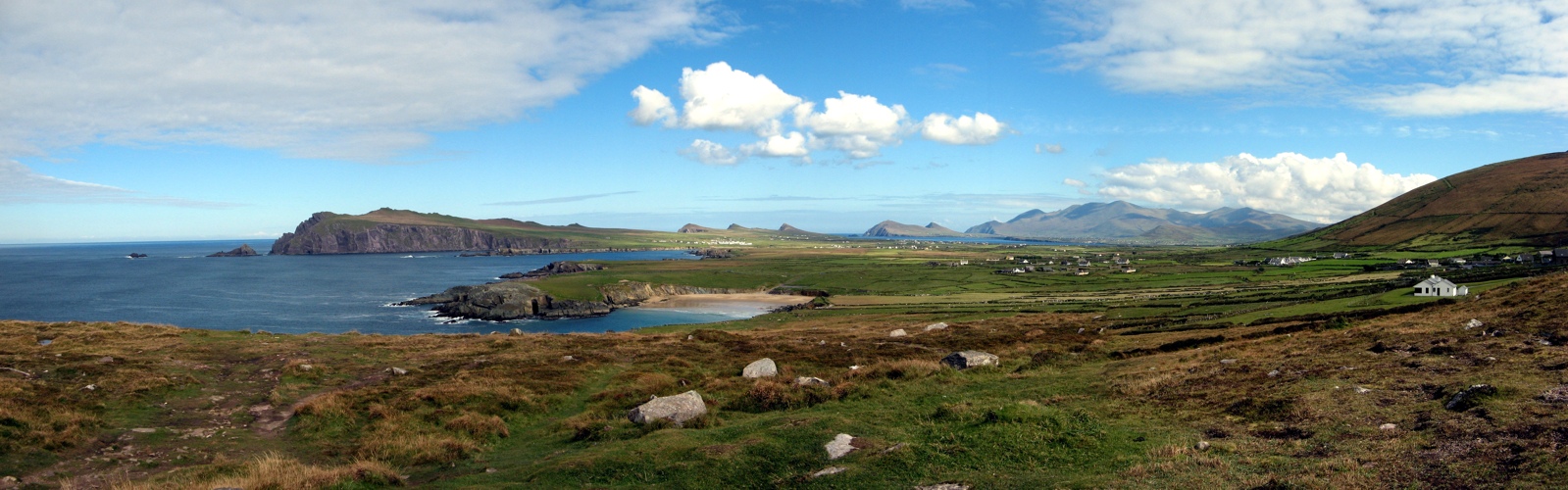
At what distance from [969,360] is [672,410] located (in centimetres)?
1430

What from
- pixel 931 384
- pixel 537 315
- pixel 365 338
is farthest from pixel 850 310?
pixel 931 384

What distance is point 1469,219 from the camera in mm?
198500

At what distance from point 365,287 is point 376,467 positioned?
173640mm

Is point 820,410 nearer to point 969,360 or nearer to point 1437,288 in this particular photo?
point 969,360

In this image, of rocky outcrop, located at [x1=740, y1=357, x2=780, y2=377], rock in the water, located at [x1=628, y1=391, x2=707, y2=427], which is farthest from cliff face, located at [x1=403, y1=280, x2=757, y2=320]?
rock in the water, located at [x1=628, y1=391, x2=707, y2=427]

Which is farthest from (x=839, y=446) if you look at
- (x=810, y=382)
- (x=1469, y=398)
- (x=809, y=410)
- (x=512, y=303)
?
(x=512, y=303)

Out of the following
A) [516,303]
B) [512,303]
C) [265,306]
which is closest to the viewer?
[512,303]

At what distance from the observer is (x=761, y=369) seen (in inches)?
1296

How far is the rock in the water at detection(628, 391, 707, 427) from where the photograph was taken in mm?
22406

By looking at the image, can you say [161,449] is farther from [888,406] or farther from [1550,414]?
[1550,414]

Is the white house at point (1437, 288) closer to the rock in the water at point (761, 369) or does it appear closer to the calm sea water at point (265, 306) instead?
the rock in the water at point (761, 369)

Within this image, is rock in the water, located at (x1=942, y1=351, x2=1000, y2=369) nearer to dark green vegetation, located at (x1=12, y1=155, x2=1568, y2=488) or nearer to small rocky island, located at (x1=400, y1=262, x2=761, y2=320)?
dark green vegetation, located at (x1=12, y1=155, x2=1568, y2=488)

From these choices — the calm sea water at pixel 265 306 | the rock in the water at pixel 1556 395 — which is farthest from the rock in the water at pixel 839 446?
the calm sea water at pixel 265 306

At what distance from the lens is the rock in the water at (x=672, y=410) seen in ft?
73.5
